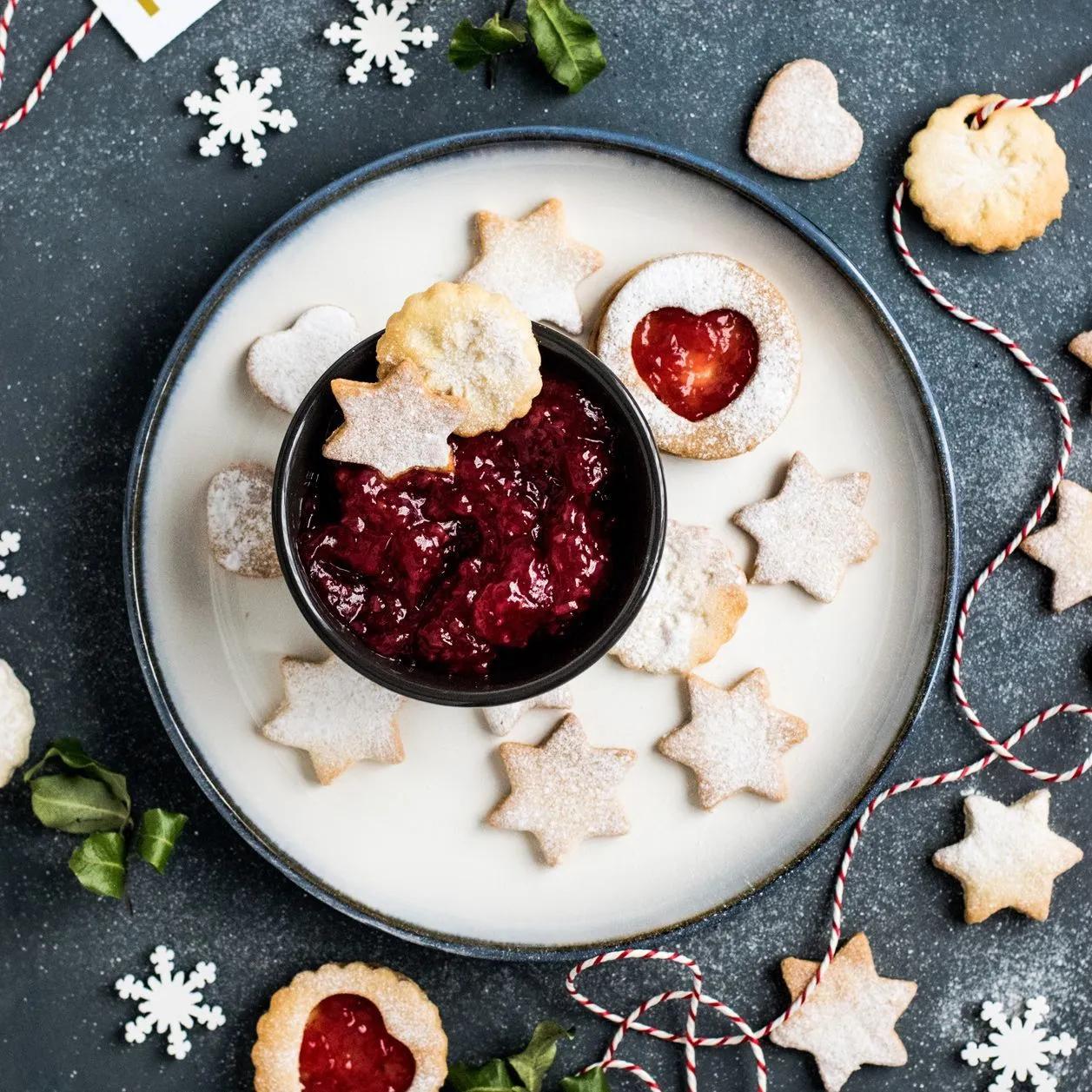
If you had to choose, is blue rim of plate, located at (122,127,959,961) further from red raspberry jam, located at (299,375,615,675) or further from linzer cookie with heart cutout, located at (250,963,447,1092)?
red raspberry jam, located at (299,375,615,675)

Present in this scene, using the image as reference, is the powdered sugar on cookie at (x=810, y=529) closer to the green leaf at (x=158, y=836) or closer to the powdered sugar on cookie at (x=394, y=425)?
the powdered sugar on cookie at (x=394, y=425)

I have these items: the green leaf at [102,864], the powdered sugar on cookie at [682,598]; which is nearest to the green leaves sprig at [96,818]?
the green leaf at [102,864]

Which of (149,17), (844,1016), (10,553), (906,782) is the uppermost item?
(149,17)

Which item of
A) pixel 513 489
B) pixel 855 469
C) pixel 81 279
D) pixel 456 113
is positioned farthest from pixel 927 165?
pixel 81 279

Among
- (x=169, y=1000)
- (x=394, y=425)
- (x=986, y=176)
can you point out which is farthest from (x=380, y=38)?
(x=169, y=1000)

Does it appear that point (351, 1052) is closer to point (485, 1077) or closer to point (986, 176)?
point (485, 1077)

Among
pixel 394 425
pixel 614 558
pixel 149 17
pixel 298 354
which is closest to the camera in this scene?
pixel 394 425

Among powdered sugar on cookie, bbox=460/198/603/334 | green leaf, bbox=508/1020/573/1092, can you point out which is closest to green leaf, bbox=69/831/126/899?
green leaf, bbox=508/1020/573/1092
